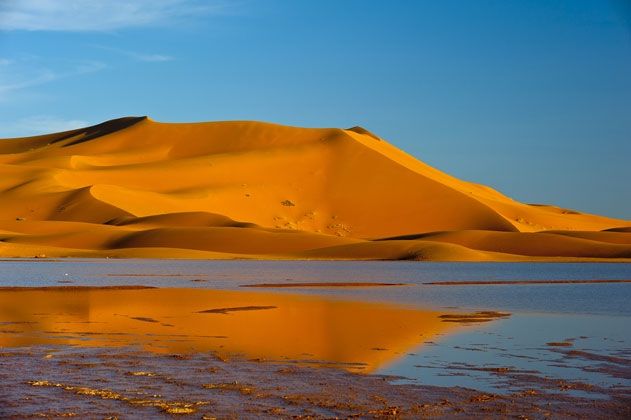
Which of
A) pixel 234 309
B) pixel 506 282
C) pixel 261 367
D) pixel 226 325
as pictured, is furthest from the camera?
pixel 506 282

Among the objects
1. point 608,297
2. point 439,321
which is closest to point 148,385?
point 439,321

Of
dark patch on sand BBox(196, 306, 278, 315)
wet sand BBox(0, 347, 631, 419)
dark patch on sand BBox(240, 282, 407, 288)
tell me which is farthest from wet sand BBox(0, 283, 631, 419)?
dark patch on sand BBox(240, 282, 407, 288)

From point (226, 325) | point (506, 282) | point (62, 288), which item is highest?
point (506, 282)

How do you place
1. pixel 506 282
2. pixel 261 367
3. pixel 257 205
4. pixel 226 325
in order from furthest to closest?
pixel 257 205
pixel 506 282
pixel 226 325
pixel 261 367

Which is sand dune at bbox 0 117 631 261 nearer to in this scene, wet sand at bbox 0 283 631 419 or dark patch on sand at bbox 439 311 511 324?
dark patch on sand at bbox 439 311 511 324

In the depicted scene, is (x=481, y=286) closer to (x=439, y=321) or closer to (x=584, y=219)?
(x=439, y=321)

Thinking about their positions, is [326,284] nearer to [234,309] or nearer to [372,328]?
[234,309]

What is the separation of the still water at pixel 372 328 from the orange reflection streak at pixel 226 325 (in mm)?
31

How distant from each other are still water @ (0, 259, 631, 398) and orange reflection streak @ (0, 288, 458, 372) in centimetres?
3

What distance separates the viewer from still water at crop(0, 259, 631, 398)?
16.5 meters

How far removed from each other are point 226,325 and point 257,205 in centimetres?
9835

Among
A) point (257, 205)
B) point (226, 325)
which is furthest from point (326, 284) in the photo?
point (257, 205)

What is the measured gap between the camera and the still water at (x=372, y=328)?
16484 mm

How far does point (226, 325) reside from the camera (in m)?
23.5
